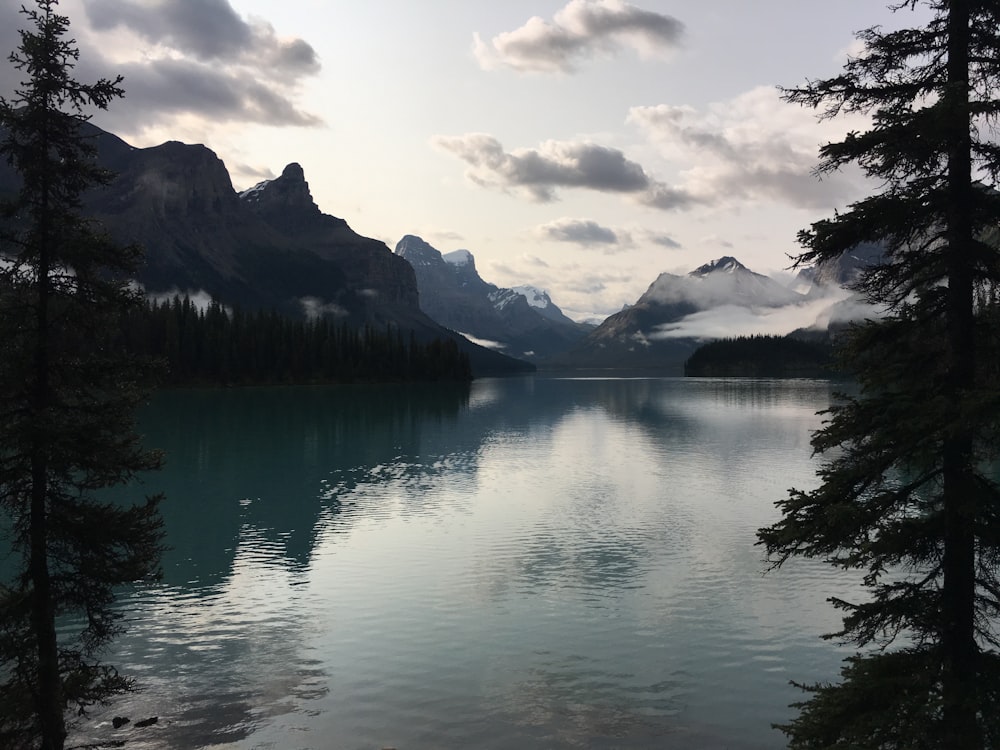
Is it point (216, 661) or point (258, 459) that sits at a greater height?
point (258, 459)

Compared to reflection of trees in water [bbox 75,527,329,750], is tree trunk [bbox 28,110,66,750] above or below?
above

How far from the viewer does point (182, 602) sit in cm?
3512

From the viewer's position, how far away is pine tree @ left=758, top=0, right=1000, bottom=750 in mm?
15086

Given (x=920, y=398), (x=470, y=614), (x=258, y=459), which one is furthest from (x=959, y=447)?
(x=258, y=459)

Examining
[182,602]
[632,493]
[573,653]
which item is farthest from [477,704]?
[632,493]

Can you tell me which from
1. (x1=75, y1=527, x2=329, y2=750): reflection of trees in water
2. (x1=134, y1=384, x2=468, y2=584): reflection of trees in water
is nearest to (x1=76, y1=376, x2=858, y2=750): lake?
(x1=75, y1=527, x2=329, y2=750): reflection of trees in water

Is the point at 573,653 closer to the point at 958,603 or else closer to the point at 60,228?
the point at 958,603

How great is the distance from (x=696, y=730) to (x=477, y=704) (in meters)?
7.20

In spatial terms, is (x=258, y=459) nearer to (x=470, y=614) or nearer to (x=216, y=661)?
(x=470, y=614)

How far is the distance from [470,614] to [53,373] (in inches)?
856

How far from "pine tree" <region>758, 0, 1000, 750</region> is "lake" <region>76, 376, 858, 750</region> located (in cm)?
707

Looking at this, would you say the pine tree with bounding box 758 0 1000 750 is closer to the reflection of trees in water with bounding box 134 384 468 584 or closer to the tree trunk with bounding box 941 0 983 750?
the tree trunk with bounding box 941 0 983 750

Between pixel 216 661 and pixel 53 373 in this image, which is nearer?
pixel 53 373

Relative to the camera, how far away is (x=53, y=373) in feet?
58.1
